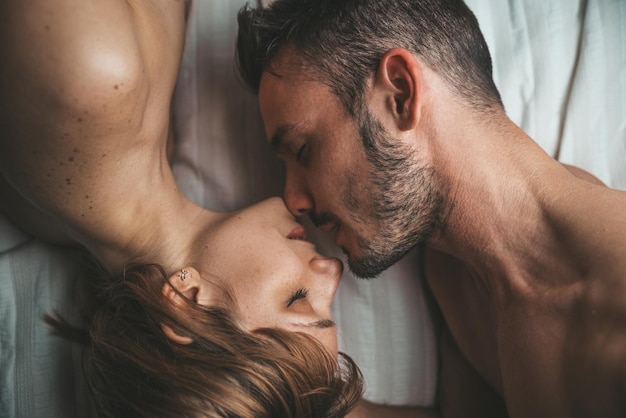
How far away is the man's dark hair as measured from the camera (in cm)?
109

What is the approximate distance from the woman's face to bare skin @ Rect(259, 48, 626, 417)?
88 mm

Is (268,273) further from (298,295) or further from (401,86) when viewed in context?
(401,86)

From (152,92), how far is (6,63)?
282 mm

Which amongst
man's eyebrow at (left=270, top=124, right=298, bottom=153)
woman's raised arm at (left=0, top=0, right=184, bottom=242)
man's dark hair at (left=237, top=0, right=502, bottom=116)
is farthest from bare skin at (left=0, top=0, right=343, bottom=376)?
man's dark hair at (left=237, top=0, right=502, bottom=116)

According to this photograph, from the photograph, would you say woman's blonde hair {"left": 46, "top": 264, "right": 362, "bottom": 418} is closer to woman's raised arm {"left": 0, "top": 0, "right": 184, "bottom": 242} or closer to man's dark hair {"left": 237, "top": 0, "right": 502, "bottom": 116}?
woman's raised arm {"left": 0, "top": 0, "right": 184, "bottom": 242}

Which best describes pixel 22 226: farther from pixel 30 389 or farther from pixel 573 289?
pixel 573 289

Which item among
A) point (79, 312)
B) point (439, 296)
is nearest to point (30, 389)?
point (79, 312)

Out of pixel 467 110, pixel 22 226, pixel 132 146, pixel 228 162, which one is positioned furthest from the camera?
pixel 228 162

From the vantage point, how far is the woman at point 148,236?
814mm

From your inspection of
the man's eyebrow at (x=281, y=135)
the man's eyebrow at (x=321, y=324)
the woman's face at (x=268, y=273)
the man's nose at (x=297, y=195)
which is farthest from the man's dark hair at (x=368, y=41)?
the man's eyebrow at (x=321, y=324)

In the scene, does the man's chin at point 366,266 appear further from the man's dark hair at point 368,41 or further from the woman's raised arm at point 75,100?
the woman's raised arm at point 75,100

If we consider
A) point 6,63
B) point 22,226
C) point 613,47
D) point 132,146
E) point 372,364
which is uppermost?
point 613,47

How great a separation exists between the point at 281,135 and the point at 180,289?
39 centimetres

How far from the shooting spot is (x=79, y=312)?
4.19ft
